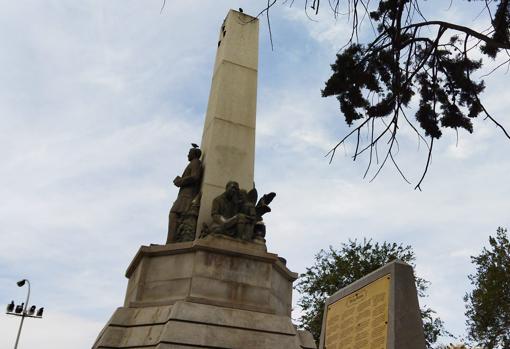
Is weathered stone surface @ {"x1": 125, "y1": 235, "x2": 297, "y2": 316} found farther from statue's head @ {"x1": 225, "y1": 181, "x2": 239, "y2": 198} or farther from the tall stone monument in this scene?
statue's head @ {"x1": 225, "y1": 181, "x2": 239, "y2": 198}

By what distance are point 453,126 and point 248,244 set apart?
543 cm

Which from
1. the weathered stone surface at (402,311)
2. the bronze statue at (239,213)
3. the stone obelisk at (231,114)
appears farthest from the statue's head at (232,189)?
the weathered stone surface at (402,311)

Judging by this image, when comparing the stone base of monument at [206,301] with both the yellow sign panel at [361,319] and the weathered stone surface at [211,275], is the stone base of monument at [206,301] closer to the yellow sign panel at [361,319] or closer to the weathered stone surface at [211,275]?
the weathered stone surface at [211,275]

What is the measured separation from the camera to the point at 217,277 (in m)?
9.47

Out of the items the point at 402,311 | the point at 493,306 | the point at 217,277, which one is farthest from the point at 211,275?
the point at 493,306

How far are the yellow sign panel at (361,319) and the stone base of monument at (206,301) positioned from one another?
272cm

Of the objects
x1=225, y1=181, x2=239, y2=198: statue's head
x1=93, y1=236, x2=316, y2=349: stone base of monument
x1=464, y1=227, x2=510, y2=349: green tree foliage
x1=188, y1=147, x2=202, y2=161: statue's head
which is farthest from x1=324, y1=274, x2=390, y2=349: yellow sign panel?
x1=464, y1=227, x2=510, y2=349: green tree foliage

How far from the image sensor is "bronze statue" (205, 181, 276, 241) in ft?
33.2

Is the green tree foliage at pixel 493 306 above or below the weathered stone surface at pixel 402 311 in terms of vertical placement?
above

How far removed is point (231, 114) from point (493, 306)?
15.6m

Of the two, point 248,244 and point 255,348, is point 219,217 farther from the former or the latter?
point 255,348

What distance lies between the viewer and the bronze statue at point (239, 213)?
1013 cm

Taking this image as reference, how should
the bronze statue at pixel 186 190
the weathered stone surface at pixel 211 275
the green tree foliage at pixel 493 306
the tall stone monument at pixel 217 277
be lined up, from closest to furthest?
the tall stone monument at pixel 217 277
the weathered stone surface at pixel 211 275
the bronze statue at pixel 186 190
the green tree foliage at pixel 493 306

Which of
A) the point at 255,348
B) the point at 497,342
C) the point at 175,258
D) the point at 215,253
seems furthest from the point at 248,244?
the point at 497,342
